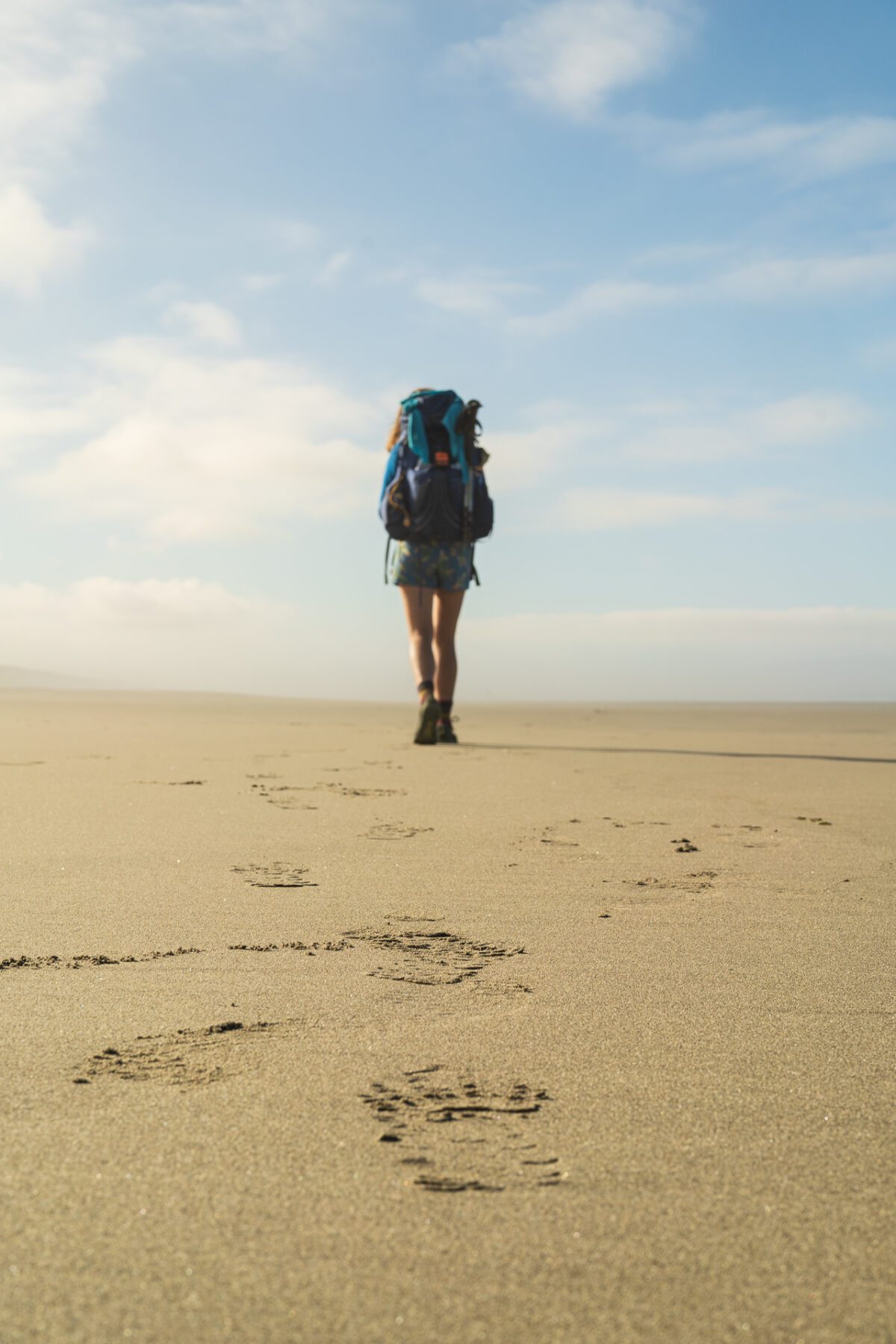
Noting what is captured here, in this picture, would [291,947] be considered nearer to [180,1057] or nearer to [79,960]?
[79,960]

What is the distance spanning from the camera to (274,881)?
2.44 metres

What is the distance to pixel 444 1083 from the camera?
4.23 ft

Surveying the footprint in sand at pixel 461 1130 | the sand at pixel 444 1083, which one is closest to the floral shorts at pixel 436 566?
the sand at pixel 444 1083

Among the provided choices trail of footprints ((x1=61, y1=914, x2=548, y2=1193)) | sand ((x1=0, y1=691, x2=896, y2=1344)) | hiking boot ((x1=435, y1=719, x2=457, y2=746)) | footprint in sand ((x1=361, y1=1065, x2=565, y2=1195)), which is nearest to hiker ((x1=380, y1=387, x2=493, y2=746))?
hiking boot ((x1=435, y1=719, x2=457, y2=746))

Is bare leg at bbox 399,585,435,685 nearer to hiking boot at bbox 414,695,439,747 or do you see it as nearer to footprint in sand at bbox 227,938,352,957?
hiking boot at bbox 414,695,439,747

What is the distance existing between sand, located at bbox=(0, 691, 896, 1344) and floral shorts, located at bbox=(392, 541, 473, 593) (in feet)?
11.1

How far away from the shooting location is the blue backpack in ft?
21.0

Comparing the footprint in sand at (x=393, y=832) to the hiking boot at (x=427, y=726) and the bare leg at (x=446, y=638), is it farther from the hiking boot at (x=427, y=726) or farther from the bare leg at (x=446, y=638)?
the bare leg at (x=446, y=638)

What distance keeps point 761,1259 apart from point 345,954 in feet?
3.36

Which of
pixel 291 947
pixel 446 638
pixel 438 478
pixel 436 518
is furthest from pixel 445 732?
pixel 291 947

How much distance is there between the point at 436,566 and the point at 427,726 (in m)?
0.95

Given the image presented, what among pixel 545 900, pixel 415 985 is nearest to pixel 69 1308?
pixel 415 985

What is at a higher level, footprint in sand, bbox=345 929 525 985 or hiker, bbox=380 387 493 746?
hiker, bbox=380 387 493 746

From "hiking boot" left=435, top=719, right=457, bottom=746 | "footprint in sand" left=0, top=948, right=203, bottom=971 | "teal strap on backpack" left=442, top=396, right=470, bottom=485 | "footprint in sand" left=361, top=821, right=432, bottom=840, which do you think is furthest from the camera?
"teal strap on backpack" left=442, top=396, right=470, bottom=485
